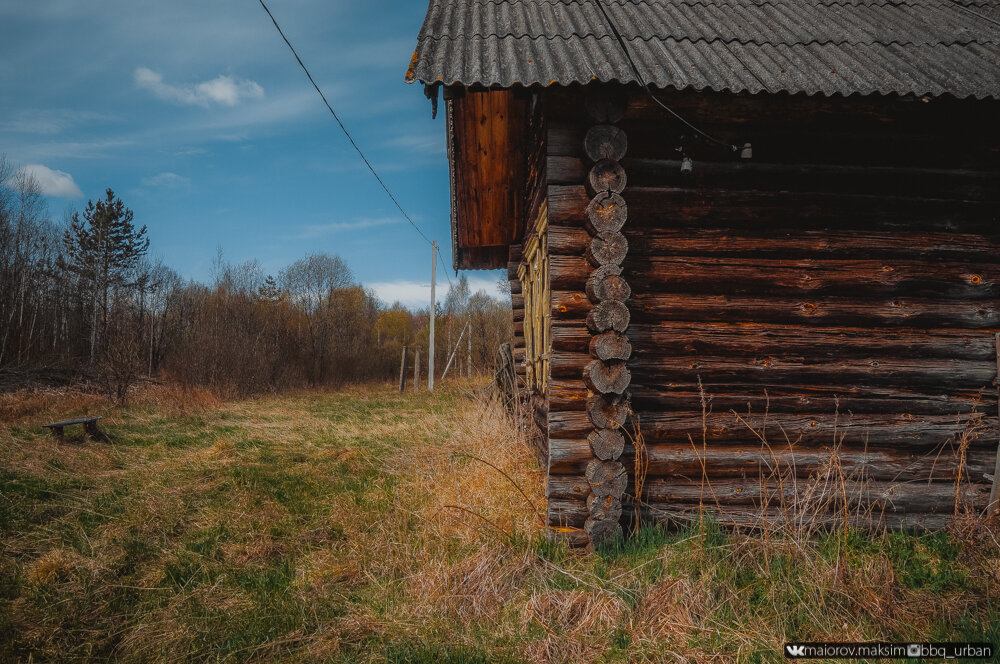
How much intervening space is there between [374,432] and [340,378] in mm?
19273

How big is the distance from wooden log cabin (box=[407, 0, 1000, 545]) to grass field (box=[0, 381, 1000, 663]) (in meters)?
0.49

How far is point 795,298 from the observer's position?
13.7 feet

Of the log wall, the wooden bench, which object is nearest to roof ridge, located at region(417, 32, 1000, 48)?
the log wall

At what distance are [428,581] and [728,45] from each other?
4.83 meters

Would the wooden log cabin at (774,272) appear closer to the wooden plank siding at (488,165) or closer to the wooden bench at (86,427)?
the wooden plank siding at (488,165)

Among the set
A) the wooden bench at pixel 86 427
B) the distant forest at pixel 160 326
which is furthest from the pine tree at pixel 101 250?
the wooden bench at pixel 86 427

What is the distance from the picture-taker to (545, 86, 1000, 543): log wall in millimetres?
3996

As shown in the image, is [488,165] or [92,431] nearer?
[488,165]

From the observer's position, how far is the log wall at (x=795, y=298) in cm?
400

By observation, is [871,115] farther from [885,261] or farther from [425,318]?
[425,318]

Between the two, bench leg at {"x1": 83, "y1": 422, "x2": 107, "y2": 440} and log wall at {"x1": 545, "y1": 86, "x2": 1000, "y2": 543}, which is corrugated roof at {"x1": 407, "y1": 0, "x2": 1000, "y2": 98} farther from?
bench leg at {"x1": 83, "y1": 422, "x2": 107, "y2": 440}

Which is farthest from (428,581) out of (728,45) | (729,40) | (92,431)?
(92,431)

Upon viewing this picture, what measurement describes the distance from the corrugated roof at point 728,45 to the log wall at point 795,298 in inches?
9.8

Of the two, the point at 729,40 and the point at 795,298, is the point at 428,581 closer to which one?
the point at 795,298
